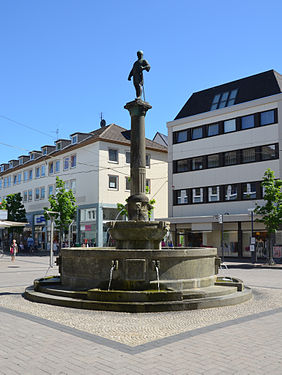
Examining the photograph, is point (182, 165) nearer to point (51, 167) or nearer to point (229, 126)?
point (229, 126)

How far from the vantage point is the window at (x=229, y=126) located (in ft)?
119

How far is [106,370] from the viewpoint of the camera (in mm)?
5074

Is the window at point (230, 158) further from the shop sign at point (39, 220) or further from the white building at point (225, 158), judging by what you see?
the shop sign at point (39, 220)

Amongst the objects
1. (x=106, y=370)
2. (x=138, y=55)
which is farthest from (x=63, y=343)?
(x=138, y=55)

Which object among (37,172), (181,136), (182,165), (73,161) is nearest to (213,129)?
(181,136)

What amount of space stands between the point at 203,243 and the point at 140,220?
85.0 feet

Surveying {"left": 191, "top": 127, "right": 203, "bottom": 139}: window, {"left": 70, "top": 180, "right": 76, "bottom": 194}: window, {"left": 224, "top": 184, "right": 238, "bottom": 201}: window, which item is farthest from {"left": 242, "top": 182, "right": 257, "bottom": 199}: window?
{"left": 70, "top": 180, "right": 76, "bottom": 194}: window

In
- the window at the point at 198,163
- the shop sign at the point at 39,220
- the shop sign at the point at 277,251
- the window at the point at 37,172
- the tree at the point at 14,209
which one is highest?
the window at the point at 37,172

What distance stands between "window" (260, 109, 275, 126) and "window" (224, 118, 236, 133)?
8.71 feet

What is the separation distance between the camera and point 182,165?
1594 inches

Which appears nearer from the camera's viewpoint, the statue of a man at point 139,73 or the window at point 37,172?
the statue of a man at point 139,73

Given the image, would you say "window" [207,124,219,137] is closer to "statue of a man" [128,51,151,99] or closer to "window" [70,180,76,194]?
"window" [70,180,76,194]

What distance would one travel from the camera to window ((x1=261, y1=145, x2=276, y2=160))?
3334 cm

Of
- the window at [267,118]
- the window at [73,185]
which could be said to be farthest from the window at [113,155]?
the window at [267,118]
